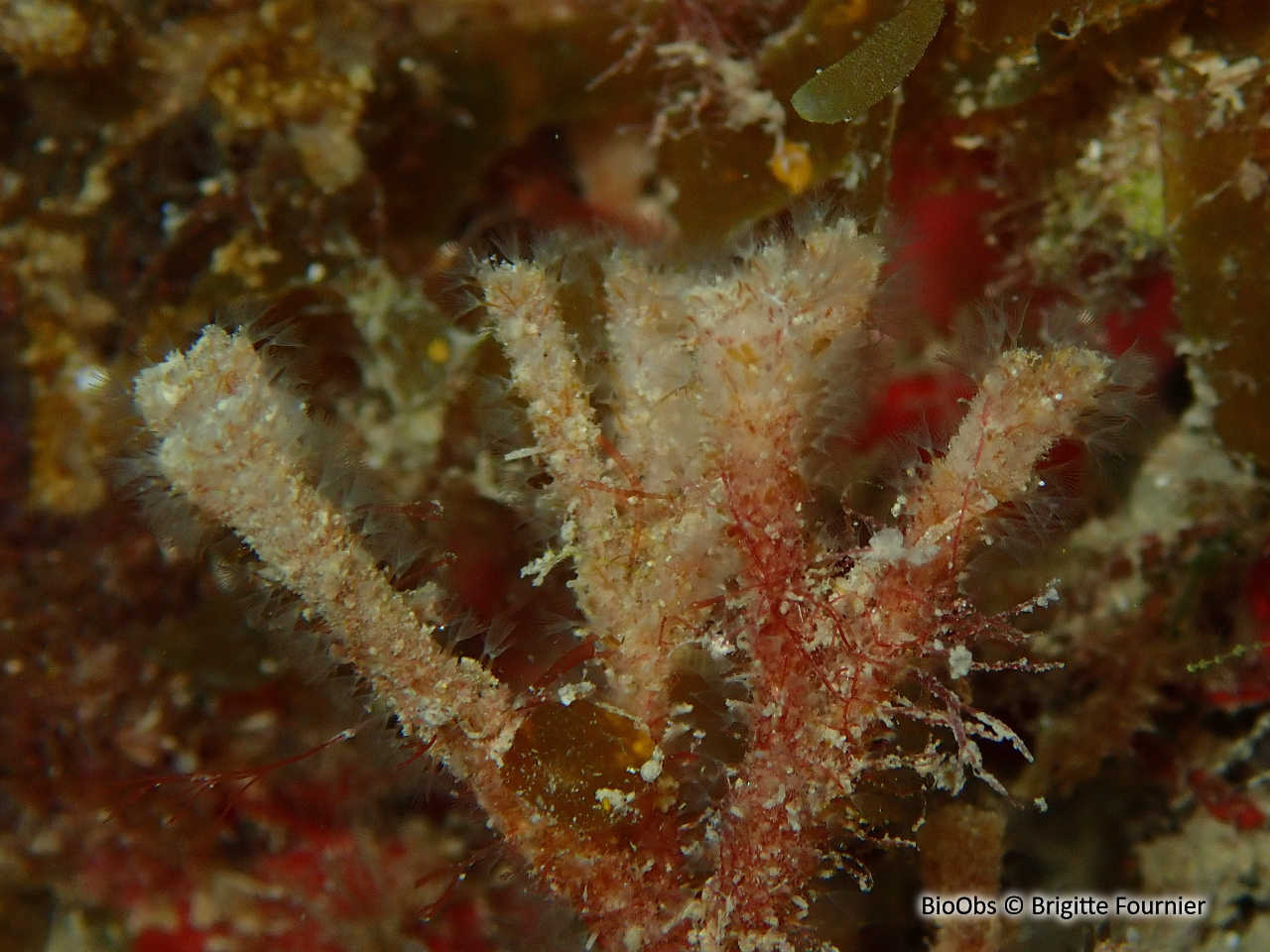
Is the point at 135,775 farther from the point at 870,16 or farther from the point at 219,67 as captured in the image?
the point at 870,16

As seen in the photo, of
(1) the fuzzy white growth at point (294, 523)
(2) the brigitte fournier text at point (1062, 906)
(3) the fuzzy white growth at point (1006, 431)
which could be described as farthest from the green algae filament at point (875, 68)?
(2) the brigitte fournier text at point (1062, 906)

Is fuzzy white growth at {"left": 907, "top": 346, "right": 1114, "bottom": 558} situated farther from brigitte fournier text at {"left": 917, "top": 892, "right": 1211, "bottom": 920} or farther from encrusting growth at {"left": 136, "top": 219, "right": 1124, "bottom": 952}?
brigitte fournier text at {"left": 917, "top": 892, "right": 1211, "bottom": 920}

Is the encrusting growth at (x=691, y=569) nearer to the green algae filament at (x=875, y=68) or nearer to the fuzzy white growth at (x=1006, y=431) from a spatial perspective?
the fuzzy white growth at (x=1006, y=431)

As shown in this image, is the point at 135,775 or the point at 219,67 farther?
the point at 135,775

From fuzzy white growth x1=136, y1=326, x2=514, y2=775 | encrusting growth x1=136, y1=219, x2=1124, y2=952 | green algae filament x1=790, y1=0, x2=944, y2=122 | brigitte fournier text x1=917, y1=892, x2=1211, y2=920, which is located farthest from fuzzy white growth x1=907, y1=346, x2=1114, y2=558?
brigitte fournier text x1=917, y1=892, x2=1211, y2=920

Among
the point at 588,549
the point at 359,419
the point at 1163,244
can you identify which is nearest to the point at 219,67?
the point at 359,419
